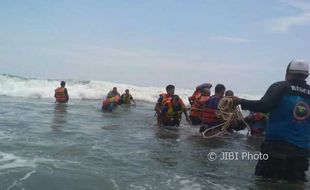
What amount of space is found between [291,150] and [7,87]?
111 ft

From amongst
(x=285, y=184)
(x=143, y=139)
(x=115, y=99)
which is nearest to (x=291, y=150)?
(x=285, y=184)

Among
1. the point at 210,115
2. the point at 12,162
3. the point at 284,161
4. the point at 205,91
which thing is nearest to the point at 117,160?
the point at 12,162

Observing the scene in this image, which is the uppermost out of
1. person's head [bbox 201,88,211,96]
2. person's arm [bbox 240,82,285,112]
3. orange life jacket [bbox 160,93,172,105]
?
person's arm [bbox 240,82,285,112]

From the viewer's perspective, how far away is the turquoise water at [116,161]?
6297 millimetres

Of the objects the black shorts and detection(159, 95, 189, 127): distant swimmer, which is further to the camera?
detection(159, 95, 189, 127): distant swimmer

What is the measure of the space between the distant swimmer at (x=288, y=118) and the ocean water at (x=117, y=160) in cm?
44

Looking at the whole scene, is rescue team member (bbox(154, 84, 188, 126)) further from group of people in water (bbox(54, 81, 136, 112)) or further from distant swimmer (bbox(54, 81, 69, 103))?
distant swimmer (bbox(54, 81, 69, 103))

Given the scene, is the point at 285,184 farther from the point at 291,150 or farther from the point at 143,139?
the point at 143,139

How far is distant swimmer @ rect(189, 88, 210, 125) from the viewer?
14202 millimetres

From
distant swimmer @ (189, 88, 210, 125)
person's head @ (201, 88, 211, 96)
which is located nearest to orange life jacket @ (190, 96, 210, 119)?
distant swimmer @ (189, 88, 210, 125)

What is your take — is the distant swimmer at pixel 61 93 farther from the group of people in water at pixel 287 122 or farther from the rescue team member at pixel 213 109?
the group of people in water at pixel 287 122

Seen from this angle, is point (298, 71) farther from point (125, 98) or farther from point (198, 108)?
point (125, 98)

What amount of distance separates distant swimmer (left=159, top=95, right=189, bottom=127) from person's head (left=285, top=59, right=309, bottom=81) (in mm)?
8447

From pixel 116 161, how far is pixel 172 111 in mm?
6473
